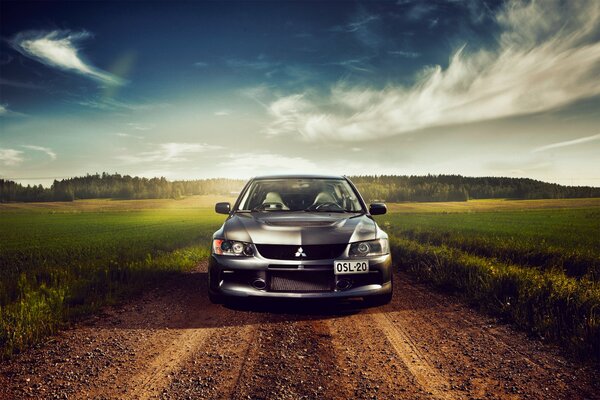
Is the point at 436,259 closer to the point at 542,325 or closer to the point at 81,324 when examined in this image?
the point at 542,325

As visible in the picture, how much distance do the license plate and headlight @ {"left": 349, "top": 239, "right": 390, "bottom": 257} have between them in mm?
102

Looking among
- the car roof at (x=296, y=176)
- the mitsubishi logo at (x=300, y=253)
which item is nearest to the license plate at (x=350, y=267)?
the mitsubishi logo at (x=300, y=253)

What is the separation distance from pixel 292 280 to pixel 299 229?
564 mm

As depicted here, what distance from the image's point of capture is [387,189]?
4245 inches

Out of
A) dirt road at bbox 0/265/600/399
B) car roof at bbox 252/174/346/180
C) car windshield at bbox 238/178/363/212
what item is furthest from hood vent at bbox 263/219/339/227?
car roof at bbox 252/174/346/180

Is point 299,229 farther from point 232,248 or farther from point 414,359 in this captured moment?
point 414,359

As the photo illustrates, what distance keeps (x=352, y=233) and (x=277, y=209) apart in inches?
57.4

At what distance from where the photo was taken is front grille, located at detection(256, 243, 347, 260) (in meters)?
4.03

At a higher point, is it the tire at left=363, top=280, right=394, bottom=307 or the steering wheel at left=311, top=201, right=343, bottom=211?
the steering wheel at left=311, top=201, right=343, bottom=211

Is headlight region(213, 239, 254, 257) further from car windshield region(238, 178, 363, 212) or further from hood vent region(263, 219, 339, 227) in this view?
car windshield region(238, 178, 363, 212)

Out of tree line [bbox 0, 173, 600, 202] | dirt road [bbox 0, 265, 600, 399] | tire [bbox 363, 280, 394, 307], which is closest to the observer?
dirt road [bbox 0, 265, 600, 399]

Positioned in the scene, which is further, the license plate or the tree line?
the tree line

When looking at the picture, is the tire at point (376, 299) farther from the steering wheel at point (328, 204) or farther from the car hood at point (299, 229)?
the steering wheel at point (328, 204)

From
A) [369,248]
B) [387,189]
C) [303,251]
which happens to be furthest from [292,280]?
[387,189]
